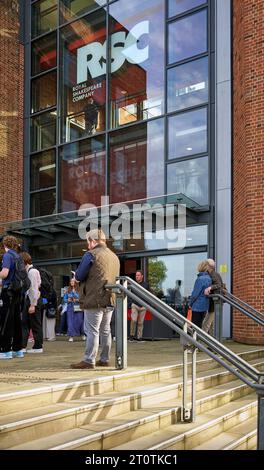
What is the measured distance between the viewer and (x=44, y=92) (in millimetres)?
16219

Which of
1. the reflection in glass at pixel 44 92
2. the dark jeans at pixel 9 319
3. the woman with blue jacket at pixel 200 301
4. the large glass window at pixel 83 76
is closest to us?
the dark jeans at pixel 9 319

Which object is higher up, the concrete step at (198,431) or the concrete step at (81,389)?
the concrete step at (81,389)

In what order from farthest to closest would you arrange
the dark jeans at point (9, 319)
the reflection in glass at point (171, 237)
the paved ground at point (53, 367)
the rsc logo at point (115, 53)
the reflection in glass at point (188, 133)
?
1. the rsc logo at point (115, 53)
2. the reflection in glass at point (188, 133)
3. the reflection in glass at point (171, 237)
4. the dark jeans at point (9, 319)
5. the paved ground at point (53, 367)

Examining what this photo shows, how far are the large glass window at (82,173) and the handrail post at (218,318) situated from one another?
6356mm

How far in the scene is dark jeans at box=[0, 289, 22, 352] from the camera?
633 centimetres

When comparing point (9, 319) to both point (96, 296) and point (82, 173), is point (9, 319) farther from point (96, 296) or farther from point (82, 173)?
point (82, 173)

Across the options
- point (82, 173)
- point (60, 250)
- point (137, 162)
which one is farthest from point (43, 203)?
point (137, 162)

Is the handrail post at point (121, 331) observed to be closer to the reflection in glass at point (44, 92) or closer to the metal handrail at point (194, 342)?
the metal handrail at point (194, 342)

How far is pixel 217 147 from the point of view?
12.0 meters

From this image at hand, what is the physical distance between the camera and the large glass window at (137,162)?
43.1 feet

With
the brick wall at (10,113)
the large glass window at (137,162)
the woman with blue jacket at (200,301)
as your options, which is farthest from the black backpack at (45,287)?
the brick wall at (10,113)

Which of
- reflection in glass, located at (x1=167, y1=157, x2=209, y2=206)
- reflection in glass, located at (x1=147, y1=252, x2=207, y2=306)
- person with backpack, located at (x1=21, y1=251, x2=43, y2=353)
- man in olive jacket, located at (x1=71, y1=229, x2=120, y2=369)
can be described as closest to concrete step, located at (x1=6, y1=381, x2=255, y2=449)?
man in olive jacket, located at (x1=71, y1=229, x2=120, y2=369)

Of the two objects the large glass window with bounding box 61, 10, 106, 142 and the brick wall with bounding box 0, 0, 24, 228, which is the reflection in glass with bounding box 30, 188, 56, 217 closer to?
the brick wall with bounding box 0, 0, 24, 228
